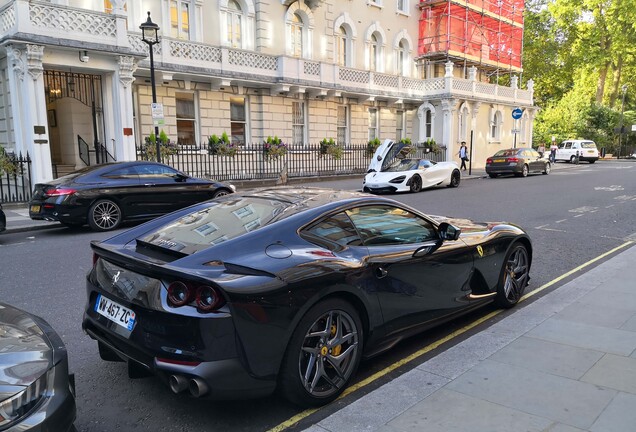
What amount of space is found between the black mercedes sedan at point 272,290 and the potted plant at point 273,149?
17375 mm

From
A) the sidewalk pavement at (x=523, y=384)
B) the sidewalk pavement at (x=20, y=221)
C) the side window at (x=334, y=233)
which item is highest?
the side window at (x=334, y=233)

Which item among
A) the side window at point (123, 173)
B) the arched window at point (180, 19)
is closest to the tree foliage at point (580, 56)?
the arched window at point (180, 19)

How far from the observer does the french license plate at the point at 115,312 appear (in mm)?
3137

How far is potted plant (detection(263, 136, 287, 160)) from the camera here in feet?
70.7

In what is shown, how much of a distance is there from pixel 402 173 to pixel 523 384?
14642 millimetres

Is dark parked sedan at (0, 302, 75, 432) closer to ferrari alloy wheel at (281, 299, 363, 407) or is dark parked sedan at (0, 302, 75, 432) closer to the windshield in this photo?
ferrari alloy wheel at (281, 299, 363, 407)

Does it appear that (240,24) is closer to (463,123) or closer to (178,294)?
(463,123)

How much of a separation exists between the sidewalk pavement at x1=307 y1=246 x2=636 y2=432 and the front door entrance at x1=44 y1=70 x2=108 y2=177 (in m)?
17.2

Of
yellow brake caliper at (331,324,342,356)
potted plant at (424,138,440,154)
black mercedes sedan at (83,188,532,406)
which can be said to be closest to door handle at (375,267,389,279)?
black mercedes sedan at (83,188,532,406)

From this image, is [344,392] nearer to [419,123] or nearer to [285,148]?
[285,148]

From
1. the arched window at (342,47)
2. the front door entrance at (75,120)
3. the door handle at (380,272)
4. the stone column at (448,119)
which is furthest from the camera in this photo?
the stone column at (448,119)

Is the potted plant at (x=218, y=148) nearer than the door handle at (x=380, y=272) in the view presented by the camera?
No

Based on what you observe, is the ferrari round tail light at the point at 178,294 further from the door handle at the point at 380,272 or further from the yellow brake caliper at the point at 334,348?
the door handle at the point at 380,272

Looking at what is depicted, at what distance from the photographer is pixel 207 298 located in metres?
2.88
